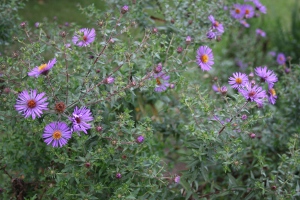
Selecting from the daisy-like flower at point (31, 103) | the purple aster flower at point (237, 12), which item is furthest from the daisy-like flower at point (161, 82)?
the purple aster flower at point (237, 12)

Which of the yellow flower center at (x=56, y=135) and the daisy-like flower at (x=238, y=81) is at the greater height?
the yellow flower center at (x=56, y=135)

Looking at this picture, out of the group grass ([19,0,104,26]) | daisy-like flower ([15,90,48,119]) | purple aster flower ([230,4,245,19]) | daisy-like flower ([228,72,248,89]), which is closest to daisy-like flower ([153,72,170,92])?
daisy-like flower ([228,72,248,89])

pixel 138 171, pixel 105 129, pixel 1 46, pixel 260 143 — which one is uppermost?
pixel 1 46

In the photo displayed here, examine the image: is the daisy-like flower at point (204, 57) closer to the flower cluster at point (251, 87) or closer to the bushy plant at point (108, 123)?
the bushy plant at point (108, 123)

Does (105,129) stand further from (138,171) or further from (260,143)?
(260,143)

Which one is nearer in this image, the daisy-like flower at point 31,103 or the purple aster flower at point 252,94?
the daisy-like flower at point 31,103

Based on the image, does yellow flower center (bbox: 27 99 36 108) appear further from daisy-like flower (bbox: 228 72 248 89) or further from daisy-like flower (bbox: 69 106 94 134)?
daisy-like flower (bbox: 228 72 248 89)

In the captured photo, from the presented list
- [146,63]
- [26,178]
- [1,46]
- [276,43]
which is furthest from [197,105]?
[276,43]

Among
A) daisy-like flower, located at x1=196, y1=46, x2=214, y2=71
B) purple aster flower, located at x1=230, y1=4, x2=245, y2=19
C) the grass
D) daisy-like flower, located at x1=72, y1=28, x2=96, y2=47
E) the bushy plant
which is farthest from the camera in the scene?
the grass
